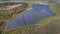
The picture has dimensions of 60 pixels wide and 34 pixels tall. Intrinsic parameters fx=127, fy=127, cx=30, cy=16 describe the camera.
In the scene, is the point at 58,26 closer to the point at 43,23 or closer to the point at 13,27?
the point at 43,23

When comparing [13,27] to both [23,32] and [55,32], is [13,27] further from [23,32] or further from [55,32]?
[55,32]

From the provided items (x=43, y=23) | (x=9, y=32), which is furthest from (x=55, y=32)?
(x=9, y=32)

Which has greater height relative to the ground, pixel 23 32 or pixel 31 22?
pixel 31 22

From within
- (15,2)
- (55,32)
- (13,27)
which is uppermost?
(15,2)

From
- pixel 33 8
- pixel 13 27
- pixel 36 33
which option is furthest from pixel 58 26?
pixel 13 27

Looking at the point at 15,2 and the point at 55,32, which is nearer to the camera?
the point at 55,32

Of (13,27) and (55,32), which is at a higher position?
(13,27)
